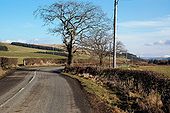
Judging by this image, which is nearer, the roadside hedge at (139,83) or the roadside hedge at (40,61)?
the roadside hedge at (139,83)

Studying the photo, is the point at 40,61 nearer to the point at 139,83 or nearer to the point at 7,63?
the point at 7,63

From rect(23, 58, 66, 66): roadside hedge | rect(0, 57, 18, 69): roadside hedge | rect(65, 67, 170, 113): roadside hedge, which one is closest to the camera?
rect(65, 67, 170, 113): roadside hedge

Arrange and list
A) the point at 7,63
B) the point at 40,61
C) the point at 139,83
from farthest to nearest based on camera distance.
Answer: the point at 40,61
the point at 7,63
the point at 139,83

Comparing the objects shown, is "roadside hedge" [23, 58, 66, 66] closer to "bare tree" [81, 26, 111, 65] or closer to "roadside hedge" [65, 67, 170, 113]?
"bare tree" [81, 26, 111, 65]

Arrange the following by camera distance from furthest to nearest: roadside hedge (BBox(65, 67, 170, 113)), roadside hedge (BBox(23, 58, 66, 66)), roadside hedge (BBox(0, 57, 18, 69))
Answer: roadside hedge (BBox(23, 58, 66, 66))
roadside hedge (BBox(0, 57, 18, 69))
roadside hedge (BBox(65, 67, 170, 113))

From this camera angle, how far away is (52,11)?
55625mm

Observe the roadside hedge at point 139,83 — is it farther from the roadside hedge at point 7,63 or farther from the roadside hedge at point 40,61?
the roadside hedge at point 40,61

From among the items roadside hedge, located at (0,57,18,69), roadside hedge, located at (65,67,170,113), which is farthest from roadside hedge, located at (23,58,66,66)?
roadside hedge, located at (65,67,170,113)

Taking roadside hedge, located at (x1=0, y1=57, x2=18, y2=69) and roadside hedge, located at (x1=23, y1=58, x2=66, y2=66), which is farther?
roadside hedge, located at (x1=23, y1=58, x2=66, y2=66)

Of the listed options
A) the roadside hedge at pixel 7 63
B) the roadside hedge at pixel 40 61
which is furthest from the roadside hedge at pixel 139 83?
the roadside hedge at pixel 40 61

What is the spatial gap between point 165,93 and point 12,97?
26.1ft

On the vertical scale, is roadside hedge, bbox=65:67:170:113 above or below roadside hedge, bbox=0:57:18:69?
below

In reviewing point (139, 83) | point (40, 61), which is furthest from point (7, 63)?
point (139, 83)

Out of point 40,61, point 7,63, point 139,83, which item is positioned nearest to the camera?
point 139,83
